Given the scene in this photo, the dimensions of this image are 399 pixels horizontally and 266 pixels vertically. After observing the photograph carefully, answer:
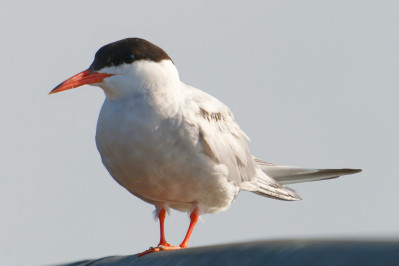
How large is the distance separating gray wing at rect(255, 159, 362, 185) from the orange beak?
1885 millimetres

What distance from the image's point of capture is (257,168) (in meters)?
5.51

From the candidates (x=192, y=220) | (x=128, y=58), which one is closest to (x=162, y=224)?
(x=192, y=220)

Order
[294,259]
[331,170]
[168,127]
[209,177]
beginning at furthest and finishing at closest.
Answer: [331,170], [209,177], [168,127], [294,259]

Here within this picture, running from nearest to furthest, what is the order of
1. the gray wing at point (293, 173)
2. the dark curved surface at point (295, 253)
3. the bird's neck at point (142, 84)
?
the dark curved surface at point (295, 253) → the bird's neck at point (142, 84) → the gray wing at point (293, 173)

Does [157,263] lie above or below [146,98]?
below

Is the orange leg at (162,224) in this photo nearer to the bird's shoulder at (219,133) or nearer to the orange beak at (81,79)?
the bird's shoulder at (219,133)

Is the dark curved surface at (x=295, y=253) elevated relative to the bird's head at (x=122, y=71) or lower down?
lower down

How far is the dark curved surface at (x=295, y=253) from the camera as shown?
57.1 inches

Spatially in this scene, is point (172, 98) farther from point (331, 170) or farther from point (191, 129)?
point (331, 170)

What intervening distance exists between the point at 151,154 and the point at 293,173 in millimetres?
1927

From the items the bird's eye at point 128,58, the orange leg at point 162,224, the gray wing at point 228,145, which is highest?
the bird's eye at point 128,58

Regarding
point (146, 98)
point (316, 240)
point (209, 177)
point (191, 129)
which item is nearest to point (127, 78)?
point (146, 98)

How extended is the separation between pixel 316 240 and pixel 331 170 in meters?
3.63

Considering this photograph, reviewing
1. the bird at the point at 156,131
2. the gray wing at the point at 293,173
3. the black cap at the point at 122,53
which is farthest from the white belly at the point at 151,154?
the gray wing at the point at 293,173
